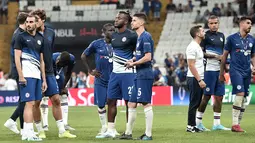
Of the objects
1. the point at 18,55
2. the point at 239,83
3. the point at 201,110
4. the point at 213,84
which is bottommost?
the point at 201,110

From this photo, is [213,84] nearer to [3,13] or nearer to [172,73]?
[172,73]

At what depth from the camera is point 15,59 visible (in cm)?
1419

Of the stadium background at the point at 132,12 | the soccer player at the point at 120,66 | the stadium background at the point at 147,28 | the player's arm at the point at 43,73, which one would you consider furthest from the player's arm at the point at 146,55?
the stadium background at the point at 132,12

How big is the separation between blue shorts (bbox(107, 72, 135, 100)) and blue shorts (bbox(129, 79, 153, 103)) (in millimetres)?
513

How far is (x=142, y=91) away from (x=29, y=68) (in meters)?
2.27

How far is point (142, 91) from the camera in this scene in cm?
1438

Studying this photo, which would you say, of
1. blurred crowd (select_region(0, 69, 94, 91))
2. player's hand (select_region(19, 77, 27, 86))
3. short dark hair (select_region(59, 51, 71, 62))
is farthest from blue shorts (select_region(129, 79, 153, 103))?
blurred crowd (select_region(0, 69, 94, 91))

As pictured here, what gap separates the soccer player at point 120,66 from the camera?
14.9m

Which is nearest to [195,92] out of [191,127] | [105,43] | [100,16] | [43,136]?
[191,127]

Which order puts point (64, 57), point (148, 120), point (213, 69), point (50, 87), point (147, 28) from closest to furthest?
point (148, 120), point (50, 87), point (64, 57), point (213, 69), point (147, 28)

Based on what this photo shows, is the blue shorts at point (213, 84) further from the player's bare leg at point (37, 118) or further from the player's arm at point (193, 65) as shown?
the player's bare leg at point (37, 118)

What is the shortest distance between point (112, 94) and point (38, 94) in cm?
156

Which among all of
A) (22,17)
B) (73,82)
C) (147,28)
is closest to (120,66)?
(22,17)

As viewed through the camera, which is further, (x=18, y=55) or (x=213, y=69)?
(x=213, y=69)
